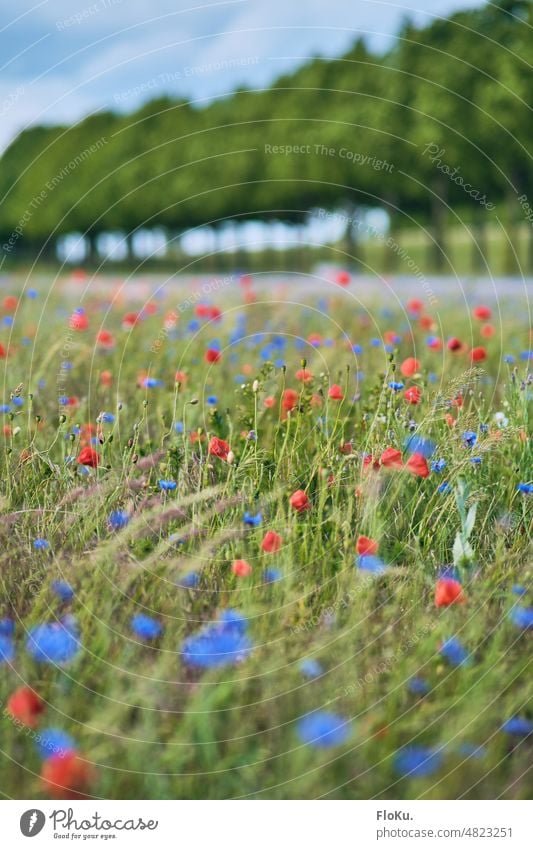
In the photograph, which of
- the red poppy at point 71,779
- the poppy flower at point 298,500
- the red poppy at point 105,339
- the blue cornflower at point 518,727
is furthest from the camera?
the red poppy at point 105,339

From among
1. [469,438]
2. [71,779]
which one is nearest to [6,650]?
[71,779]

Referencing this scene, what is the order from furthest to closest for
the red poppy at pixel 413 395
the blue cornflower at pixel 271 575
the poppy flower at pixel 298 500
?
the red poppy at pixel 413 395 → the poppy flower at pixel 298 500 → the blue cornflower at pixel 271 575

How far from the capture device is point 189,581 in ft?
7.98

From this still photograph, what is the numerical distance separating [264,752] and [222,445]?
123 centimetres

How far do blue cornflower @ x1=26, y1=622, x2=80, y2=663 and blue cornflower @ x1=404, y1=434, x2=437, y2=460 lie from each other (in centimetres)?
137

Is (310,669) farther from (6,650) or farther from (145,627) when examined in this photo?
(6,650)

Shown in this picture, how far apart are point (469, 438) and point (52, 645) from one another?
5.27 ft

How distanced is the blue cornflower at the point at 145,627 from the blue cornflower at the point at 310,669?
37 centimetres

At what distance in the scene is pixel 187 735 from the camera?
1.88 m

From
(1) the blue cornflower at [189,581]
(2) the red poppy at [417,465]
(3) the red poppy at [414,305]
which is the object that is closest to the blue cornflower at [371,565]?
(2) the red poppy at [417,465]

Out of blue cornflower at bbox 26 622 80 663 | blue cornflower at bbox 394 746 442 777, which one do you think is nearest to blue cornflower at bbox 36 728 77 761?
blue cornflower at bbox 26 622 80 663

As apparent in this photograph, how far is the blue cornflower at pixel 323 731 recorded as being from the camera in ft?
6.03

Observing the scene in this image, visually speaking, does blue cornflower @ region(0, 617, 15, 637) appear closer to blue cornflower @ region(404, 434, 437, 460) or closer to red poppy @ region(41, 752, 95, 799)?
red poppy @ region(41, 752, 95, 799)

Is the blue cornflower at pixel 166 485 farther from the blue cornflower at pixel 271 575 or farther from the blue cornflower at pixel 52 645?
the blue cornflower at pixel 52 645
